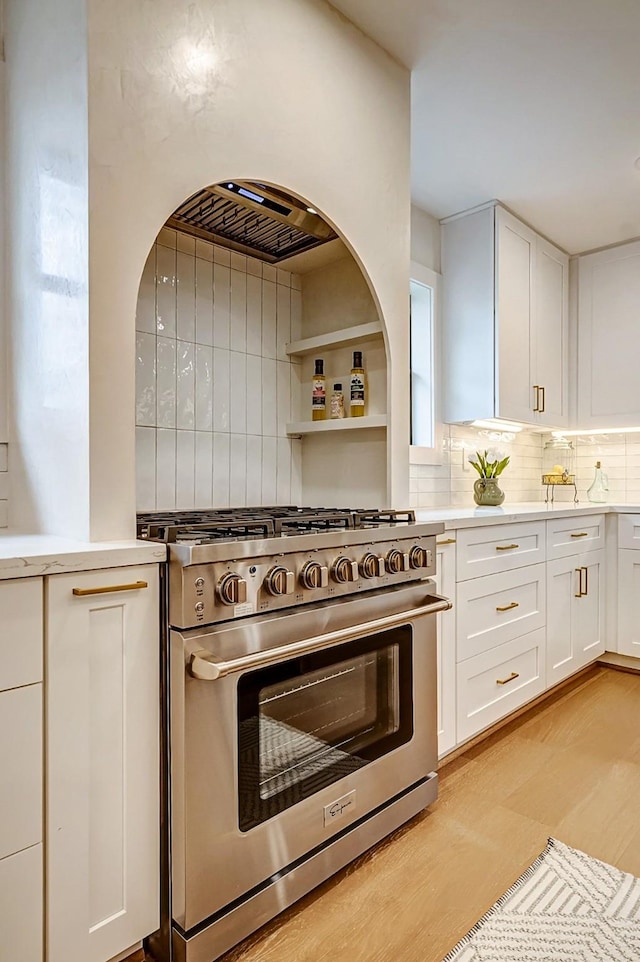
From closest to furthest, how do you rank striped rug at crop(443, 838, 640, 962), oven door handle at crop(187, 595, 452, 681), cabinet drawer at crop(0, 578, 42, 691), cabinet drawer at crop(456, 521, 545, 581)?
cabinet drawer at crop(0, 578, 42, 691), oven door handle at crop(187, 595, 452, 681), striped rug at crop(443, 838, 640, 962), cabinet drawer at crop(456, 521, 545, 581)

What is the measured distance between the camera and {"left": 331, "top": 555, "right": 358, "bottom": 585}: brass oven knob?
152 centimetres

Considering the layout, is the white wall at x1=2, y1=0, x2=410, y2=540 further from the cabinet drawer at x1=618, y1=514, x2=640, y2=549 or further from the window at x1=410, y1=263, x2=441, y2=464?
the cabinet drawer at x1=618, y1=514, x2=640, y2=549

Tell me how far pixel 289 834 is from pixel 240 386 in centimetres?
144

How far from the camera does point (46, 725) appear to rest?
109cm

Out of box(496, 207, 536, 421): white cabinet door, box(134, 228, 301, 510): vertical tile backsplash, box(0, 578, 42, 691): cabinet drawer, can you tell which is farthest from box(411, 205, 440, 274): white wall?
box(0, 578, 42, 691): cabinet drawer

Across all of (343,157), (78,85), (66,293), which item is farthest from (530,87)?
(66,293)

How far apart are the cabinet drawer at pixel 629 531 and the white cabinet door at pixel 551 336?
2.27 ft

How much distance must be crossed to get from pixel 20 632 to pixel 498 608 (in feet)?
5.90

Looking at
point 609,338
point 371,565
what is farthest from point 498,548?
point 609,338

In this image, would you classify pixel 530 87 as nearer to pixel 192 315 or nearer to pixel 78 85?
pixel 192 315

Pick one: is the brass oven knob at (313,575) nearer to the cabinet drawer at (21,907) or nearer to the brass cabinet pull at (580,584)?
the cabinet drawer at (21,907)

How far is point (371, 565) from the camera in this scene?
162cm

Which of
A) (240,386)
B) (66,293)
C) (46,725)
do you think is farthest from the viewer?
(240,386)

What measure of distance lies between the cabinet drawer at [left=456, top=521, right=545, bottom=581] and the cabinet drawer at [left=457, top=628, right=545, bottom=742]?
1.08ft
